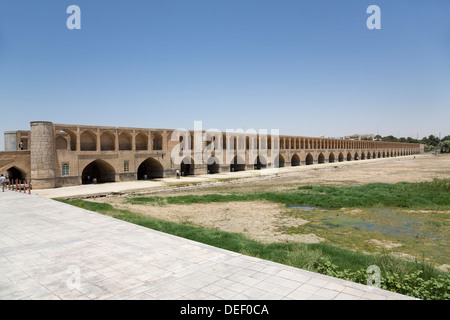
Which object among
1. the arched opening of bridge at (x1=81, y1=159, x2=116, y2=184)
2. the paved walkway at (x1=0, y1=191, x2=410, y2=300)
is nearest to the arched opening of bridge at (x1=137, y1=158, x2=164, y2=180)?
the arched opening of bridge at (x1=81, y1=159, x2=116, y2=184)

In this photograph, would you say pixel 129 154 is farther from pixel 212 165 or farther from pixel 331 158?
pixel 331 158

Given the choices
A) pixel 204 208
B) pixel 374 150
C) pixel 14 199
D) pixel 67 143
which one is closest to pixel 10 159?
pixel 67 143

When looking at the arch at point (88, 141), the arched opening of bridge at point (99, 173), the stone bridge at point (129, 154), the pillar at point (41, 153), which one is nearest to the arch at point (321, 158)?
the stone bridge at point (129, 154)

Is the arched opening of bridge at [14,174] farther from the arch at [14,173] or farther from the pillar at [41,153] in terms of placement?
the pillar at [41,153]

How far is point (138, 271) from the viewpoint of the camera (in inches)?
205

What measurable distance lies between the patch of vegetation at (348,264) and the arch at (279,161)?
35767 mm

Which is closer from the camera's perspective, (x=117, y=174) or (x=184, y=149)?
(x=117, y=174)

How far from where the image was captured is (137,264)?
5.52 metres

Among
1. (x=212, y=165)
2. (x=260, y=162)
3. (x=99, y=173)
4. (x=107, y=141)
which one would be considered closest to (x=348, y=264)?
(x=107, y=141)

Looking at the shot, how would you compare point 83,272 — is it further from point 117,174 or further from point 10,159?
point 117,174

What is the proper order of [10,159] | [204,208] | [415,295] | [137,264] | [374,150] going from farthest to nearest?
[374,150]
[10,159]
[204,208]
[137,264]
[415,295]

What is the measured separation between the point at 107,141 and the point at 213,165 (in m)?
12.9

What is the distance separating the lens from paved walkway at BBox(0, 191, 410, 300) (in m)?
4.33
